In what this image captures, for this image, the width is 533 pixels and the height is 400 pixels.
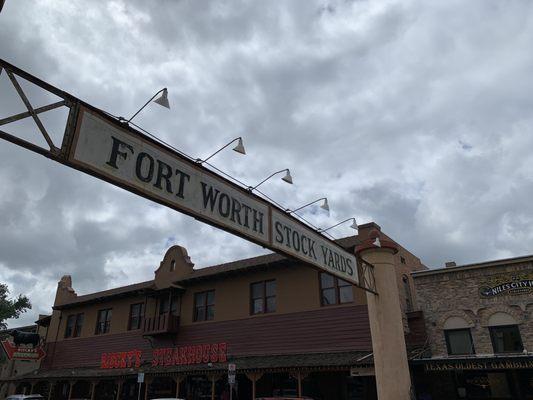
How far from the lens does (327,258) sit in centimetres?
1045

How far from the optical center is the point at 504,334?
16656mm

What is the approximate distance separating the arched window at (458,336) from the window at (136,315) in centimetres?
1846

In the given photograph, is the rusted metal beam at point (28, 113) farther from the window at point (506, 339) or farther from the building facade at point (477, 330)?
the window at point (506, 339)

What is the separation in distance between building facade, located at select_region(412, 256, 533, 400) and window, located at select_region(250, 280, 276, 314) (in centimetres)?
708

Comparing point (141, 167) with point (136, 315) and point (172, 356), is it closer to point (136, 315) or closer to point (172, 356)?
point (172, 356)

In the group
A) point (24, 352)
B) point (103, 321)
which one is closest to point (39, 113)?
point (103, 321)

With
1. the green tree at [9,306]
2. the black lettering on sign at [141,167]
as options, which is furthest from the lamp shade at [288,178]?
the green tree at [9,306]

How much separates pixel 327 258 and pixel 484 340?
33.7ft

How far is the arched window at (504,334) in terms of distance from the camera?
1631cm

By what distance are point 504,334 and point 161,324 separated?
57.6ft

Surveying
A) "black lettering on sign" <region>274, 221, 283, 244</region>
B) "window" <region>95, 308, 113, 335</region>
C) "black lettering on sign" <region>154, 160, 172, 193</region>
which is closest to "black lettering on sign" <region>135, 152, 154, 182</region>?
"black lettering on sign" <region>154, 160, 172, 193</region>

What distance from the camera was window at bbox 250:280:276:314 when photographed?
22.1m

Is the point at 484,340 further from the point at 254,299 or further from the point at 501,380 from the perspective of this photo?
the point at 254,299

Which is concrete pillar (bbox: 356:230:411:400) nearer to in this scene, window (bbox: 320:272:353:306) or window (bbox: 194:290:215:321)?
window (bbox: 320:272:353:306)
